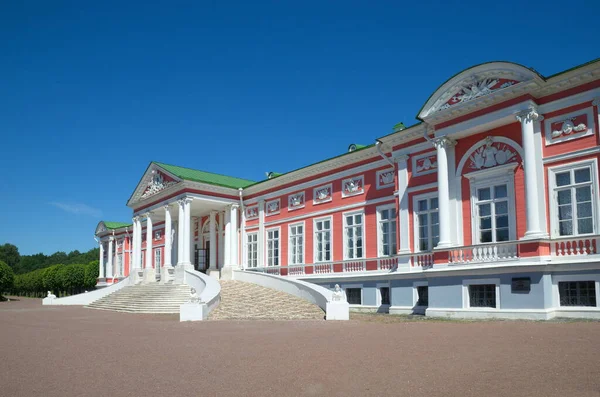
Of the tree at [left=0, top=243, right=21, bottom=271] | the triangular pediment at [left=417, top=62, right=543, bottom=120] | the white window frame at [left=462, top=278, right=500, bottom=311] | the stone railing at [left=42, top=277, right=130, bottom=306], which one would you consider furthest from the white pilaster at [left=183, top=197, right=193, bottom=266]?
the tree at [left=0, top=243, right=21, bottom=271]

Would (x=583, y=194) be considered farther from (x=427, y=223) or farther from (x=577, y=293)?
(x=427, y=223)

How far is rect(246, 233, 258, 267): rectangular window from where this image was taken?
89.2 feet

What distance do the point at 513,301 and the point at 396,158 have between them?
22.6 ft

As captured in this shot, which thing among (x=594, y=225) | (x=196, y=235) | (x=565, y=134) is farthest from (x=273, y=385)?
(x=196, y=235)

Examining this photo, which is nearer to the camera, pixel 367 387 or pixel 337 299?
pixel 367 387

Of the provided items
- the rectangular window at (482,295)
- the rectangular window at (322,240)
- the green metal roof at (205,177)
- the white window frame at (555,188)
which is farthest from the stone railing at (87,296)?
the white window frame at (555,188)

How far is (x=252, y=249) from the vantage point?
27.5 meters

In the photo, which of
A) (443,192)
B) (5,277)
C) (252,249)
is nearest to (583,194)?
(443,192)

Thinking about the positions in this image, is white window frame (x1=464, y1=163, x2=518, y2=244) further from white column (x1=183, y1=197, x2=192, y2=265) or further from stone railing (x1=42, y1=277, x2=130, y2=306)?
stone railing (x1=42, y1=277, x2=130, y2=306)

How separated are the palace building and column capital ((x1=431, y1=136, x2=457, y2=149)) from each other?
35 mm

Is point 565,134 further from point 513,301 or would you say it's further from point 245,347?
point 245,347

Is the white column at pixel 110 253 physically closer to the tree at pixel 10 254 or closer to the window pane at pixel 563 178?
the window pane at pixel 563 178

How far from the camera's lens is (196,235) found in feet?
105

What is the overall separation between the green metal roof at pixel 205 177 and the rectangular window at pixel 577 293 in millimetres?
17524
